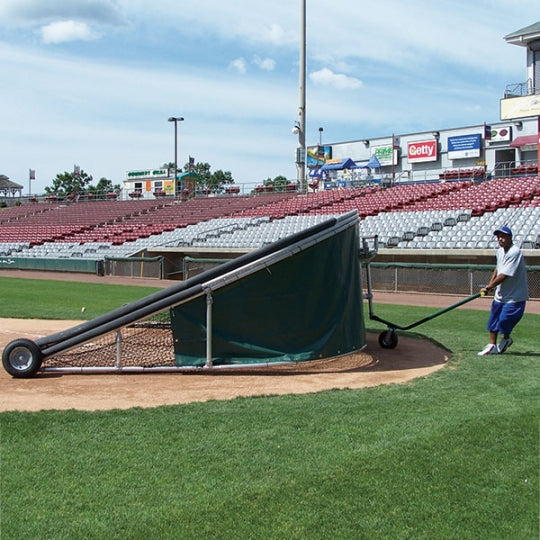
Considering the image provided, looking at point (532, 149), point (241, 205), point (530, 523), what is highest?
point (532, 149)

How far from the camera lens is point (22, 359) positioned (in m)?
7.94

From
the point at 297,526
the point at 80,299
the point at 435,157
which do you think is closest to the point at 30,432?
the point at 297,526

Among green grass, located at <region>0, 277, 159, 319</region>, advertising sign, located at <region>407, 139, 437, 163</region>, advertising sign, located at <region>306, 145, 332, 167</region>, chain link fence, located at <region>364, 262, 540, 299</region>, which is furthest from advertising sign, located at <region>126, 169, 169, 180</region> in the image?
chain link fence, located at <region>364, 262, 540, 299</region>

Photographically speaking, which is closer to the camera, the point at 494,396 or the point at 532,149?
the point at 494,396

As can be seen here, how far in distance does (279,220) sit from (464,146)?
22839mm

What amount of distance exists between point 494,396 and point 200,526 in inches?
154

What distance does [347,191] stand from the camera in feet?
130

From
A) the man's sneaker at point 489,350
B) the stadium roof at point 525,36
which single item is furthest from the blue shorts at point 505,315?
the stadium roof at point 525,36

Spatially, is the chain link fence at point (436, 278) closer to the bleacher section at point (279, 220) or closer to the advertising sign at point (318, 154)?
the bleacher section at point (279, 220)

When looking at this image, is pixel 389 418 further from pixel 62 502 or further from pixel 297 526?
pixel 62 502

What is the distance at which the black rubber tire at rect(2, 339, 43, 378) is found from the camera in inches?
309

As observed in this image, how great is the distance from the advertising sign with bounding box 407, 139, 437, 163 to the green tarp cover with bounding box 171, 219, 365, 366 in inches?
1842

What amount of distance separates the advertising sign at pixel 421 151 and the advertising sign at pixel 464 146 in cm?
144

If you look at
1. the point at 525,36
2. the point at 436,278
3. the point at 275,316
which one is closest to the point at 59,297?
the point at 436,278
